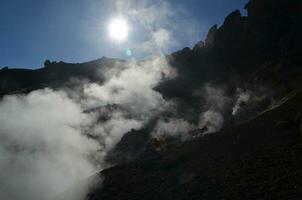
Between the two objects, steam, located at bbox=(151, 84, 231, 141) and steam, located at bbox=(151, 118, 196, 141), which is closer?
steam, located at bbox=(151, 84, 231, 141)

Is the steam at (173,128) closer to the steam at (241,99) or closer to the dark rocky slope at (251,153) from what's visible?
the dark rocky slope at (251,153)

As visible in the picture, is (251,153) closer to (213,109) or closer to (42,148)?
(42,148)

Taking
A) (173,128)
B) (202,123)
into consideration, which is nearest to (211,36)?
(202,123)

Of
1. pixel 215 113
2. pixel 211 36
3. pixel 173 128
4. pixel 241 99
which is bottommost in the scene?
pixel 173 128

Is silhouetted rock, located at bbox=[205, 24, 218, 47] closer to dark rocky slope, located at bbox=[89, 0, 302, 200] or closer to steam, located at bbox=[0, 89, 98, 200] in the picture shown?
dark rocky slope, located at bbox=[89, 0, 302, 200]

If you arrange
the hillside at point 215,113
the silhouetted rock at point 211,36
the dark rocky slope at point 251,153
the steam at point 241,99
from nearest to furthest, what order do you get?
1. the dark rocky slope at point 251,153
2. the hillside at point 215,113
3. the steam at point 241,99
4. the silhouetted rock at point 211,36

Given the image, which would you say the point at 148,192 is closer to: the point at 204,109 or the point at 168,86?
the point at 204,109

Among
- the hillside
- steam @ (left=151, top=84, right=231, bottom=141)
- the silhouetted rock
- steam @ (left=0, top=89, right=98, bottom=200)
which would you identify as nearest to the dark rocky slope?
the hillside

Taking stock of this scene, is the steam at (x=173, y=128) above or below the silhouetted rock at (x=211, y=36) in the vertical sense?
below

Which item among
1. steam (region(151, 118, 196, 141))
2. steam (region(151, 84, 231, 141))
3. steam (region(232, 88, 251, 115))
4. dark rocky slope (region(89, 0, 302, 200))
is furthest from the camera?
steam (region(232, 88, 251, 115))

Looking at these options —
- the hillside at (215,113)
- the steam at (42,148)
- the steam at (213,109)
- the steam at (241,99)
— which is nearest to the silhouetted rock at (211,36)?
the hillside at (215,113)

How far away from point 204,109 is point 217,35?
26354mm

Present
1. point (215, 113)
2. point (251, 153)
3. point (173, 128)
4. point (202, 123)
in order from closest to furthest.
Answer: point (251, 153) < point (173, 128) < point (202, 123) < point (215, 113)

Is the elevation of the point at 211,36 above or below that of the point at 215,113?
above
